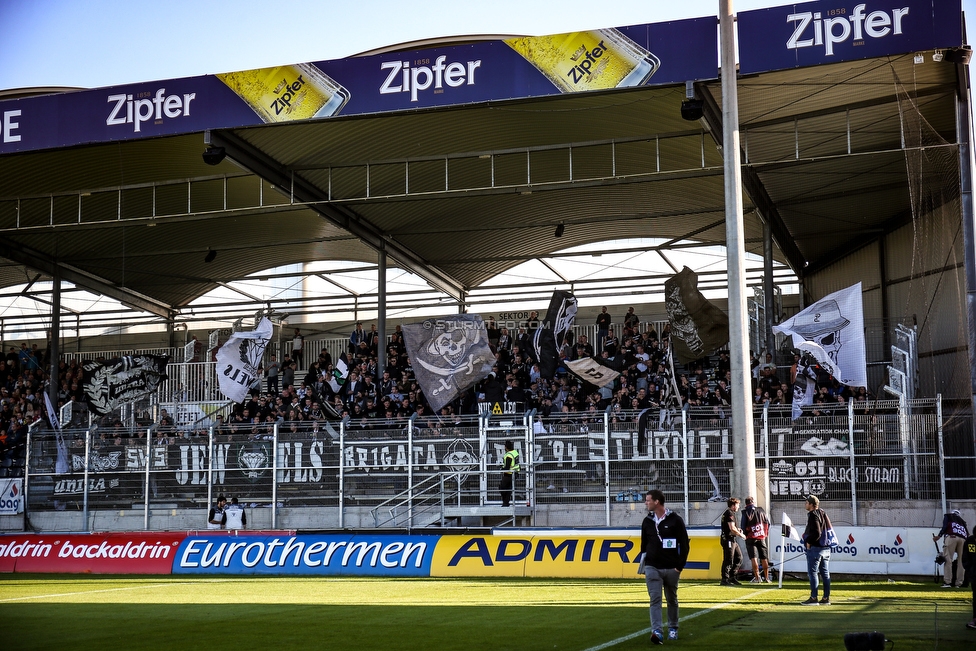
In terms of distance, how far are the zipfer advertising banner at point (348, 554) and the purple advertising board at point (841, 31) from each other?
10.2 m

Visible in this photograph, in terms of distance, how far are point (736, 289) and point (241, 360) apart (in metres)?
17.4

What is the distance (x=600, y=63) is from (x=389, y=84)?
502 centimetres

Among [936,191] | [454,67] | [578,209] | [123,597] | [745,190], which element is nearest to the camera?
[123,597]

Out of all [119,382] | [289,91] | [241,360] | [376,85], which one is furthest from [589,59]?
[119,382]

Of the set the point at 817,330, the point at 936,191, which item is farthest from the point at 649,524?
the point at 936,191

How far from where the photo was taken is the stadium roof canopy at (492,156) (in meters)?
23.3

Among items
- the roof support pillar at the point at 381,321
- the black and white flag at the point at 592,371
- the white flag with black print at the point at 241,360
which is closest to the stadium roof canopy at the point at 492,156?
the roof support pillar at the point at 381,321

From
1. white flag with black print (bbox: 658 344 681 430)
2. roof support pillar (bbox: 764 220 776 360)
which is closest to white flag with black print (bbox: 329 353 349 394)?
white flag with black print (bbox: 658 344 681 430)

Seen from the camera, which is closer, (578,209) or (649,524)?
(649,524)

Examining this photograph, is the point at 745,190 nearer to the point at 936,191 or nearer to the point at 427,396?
the point at 936,191

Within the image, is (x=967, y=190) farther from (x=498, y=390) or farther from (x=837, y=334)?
(x=498, y=390)

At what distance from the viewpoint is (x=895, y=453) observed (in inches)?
885

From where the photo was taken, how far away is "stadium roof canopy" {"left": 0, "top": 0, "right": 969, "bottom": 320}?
917 inches

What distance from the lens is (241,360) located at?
32.4 meters
